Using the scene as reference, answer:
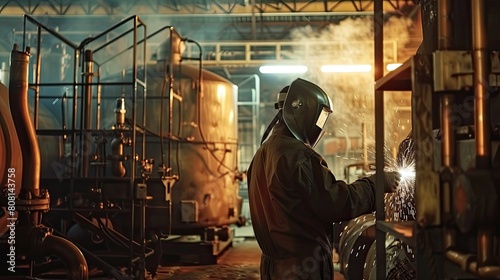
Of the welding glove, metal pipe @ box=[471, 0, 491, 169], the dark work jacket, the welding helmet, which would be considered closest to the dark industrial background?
metal pipe @ box=[471, 0, 491, 169]

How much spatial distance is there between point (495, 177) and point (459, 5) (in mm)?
600

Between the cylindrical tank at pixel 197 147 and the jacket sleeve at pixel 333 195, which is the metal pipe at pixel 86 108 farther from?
the jacket sleeve at pixel 333 195

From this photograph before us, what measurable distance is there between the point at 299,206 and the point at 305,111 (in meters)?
0.55

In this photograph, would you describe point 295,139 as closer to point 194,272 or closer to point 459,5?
point 459,5

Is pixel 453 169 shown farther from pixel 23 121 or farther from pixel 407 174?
pixel 23 121

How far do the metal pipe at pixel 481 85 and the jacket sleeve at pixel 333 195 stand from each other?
1.05m

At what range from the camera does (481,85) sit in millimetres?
1336

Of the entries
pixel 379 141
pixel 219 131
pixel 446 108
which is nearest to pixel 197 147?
pixel 219 131

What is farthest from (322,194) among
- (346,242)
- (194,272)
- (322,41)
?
(322,41)

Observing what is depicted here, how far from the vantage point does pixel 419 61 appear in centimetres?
144

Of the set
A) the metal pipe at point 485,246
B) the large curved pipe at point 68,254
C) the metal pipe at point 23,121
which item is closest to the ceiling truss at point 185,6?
the metal pipe at point 23,121

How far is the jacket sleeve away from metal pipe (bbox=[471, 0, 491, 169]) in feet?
3.45

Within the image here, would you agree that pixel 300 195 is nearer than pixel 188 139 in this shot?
Yes

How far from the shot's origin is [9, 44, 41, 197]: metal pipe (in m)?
4.23
